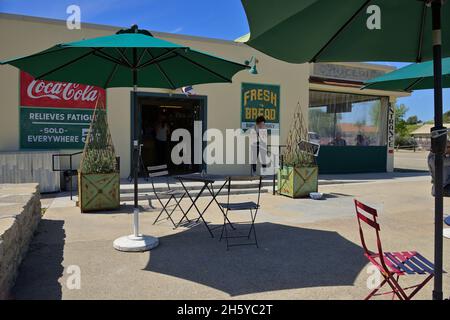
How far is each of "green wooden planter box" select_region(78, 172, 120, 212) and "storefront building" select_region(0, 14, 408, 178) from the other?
2439mm

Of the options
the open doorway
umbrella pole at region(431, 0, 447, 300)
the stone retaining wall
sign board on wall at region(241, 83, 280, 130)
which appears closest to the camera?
umbrella pole at region(431, 0, 447, 300)

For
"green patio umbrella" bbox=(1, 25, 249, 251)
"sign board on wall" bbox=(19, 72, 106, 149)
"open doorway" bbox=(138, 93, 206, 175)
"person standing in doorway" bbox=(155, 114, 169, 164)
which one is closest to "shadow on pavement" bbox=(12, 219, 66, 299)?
"green patio umbrella" bbox=(1, 25, 249, 251)

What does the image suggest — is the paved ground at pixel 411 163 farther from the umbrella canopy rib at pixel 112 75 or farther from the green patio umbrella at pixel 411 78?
the umbrella canopy rib at pixel 112 75

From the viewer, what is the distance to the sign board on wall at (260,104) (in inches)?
457

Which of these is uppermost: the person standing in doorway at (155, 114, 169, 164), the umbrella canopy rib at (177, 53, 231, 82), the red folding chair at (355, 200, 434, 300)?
the umbrella canopy rib at (177, 53, 231, 82)

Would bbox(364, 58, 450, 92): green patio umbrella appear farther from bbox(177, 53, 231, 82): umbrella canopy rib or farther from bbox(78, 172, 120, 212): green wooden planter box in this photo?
bbox(78, 172, 120, 212): green wooden planter box

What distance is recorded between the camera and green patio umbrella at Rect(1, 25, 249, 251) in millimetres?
4109

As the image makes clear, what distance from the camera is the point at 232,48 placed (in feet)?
37.7

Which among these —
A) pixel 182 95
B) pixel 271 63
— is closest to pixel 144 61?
pixel 182 95

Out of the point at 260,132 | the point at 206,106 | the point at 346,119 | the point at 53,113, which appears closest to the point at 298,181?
the point at 260,132

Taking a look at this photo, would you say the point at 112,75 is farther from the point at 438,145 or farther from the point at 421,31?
the point at 438,145

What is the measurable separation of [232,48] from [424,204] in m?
6.70

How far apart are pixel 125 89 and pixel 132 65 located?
5458 millimetres
